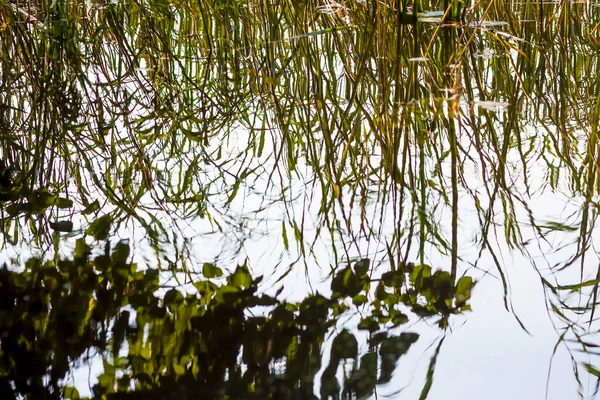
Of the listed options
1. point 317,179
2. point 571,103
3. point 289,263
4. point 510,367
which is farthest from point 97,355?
point 571,103

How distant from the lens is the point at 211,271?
2.74 ft

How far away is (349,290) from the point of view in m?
0.79

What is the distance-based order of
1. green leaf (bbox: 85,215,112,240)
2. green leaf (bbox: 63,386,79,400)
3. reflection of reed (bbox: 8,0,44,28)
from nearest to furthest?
green leaf (bbox: 63,386,79,400) → green leaf (bbox: 85,215,112,240) → reflection of reed (bbox: 8,0,44,28)

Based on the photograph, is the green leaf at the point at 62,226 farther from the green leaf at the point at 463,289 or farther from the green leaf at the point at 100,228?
the green leaf at the point at 463,289

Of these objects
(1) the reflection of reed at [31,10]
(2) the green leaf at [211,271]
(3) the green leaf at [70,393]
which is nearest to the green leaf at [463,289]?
(2) the green leaf at [211,271]

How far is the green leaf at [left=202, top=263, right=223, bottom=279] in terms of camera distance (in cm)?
83

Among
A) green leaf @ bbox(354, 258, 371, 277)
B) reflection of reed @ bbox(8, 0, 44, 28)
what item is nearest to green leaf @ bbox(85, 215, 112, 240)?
green leaf @ bbox(354, 258, 371, 277)

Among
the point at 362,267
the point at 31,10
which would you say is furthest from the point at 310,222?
the point at 31,10

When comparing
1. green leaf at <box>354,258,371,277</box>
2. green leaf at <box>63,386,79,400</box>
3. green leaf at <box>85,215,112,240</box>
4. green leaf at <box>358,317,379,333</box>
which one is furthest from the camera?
green leaf at <box>85,215,112,240</box>

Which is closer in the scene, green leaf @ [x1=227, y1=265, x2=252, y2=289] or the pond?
the pond

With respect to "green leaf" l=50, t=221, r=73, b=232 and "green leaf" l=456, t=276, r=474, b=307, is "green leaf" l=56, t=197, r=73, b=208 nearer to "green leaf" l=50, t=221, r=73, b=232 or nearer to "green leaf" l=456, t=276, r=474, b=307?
"green leaf" l=50, t=221, r=73, b=232

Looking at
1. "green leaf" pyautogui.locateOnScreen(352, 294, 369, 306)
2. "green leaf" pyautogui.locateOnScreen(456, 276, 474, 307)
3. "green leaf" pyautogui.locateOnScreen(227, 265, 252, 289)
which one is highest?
"green leaf" pyautogui.locateOnScreen(227, 265, 252, 289)

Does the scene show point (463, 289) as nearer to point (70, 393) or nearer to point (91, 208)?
point (70, 393)

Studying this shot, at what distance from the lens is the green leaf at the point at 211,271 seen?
83cm
